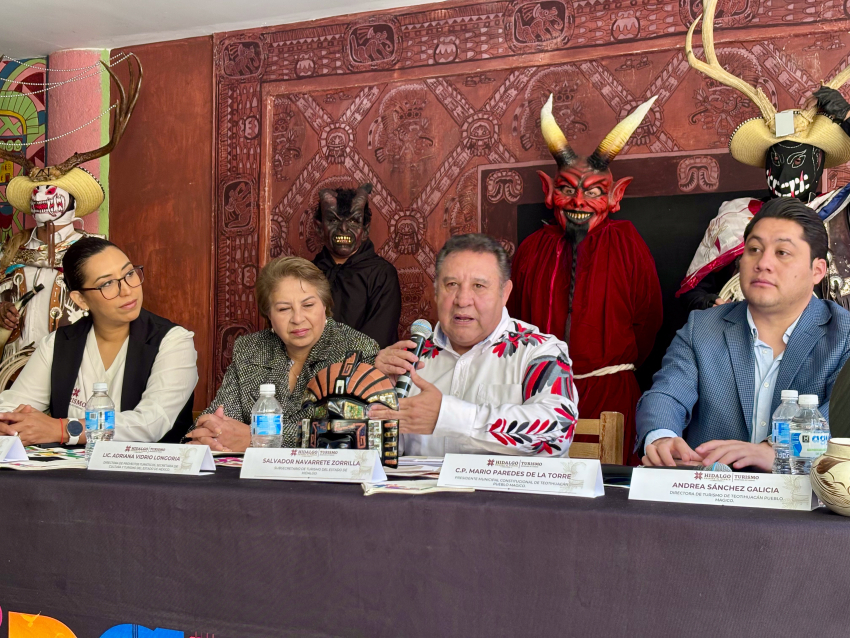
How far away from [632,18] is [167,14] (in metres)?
2.51

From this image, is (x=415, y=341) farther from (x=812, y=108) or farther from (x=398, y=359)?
(x=812, y=108)

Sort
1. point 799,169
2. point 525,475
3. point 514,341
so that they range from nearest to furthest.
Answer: point 525,475 < point 514,341 < point 799,169

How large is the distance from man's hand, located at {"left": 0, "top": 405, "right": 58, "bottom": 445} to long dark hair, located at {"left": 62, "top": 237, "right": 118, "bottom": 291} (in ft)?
1.88

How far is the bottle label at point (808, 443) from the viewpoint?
145cm

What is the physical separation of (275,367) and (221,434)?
483 mm

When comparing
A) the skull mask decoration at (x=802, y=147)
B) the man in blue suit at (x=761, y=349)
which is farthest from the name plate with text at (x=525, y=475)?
the skull mask decoration at (x=802, y=147)

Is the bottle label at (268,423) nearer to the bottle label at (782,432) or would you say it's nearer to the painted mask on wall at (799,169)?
the bottle label at (782,432)

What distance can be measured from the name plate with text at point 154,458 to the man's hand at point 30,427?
67 cm

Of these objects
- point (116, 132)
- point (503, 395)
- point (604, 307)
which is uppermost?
point (116, 132)

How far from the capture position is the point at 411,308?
4.54 meters

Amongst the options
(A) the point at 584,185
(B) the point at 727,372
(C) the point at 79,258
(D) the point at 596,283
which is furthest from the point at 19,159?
(B) the point at 727,372

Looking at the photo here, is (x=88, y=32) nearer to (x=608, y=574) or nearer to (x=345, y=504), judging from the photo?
(x=345, y=504)

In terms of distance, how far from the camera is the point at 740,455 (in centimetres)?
169

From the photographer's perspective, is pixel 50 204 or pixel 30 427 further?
pixel 50 204
